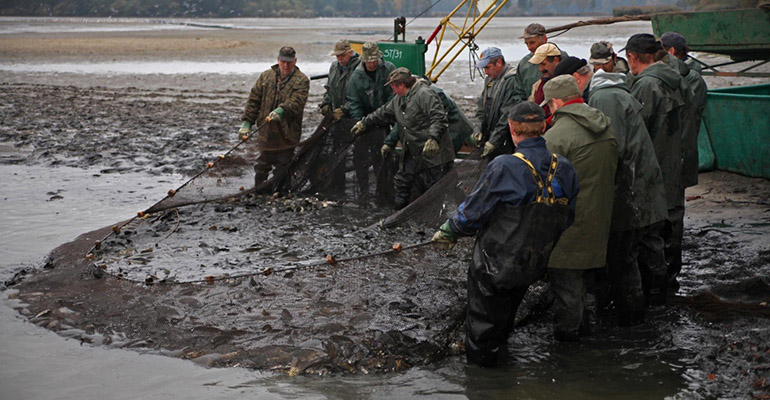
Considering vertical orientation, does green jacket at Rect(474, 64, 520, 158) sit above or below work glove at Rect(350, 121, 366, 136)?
above

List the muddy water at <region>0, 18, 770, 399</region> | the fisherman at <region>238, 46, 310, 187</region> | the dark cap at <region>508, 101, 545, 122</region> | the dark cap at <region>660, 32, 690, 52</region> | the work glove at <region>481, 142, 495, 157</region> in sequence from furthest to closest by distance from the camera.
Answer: the fisherman at <region>238, 46, 310, 187</region> < the work glove at <region>481, 142, 495, 157</region> < the dark cap at <region>660, 32, 690, 52</region> < the muddy water at <region>0, 18, 770, 399</region> < the dark cap at <region>508, 101, 545, 122</region>

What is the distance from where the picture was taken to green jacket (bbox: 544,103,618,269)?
4.68 m

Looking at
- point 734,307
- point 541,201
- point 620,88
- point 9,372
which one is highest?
point 620,88

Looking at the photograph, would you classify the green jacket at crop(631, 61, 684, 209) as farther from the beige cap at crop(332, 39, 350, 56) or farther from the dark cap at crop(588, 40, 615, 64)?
the beige cap at crop(332, 39, 350, 56)

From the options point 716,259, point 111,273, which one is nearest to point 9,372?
point 111,273

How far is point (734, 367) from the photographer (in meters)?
4.55

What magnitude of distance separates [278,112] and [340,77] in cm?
92

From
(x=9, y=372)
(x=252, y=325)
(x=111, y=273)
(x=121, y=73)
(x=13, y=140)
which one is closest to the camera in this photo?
(x=9, y=372)

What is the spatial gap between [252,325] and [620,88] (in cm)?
283

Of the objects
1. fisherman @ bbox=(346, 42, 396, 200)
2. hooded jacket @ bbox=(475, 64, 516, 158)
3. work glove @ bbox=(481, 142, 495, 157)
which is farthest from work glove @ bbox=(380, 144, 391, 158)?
work glove @ bbox=(481, 142, 495, 157)

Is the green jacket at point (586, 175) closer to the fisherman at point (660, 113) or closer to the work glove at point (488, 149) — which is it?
the fisherman at point (660, 113)

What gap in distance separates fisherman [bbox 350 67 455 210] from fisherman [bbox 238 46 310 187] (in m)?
0.86

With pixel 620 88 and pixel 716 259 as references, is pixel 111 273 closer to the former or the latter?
pixel 620 88

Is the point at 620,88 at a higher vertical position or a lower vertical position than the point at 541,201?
higher
